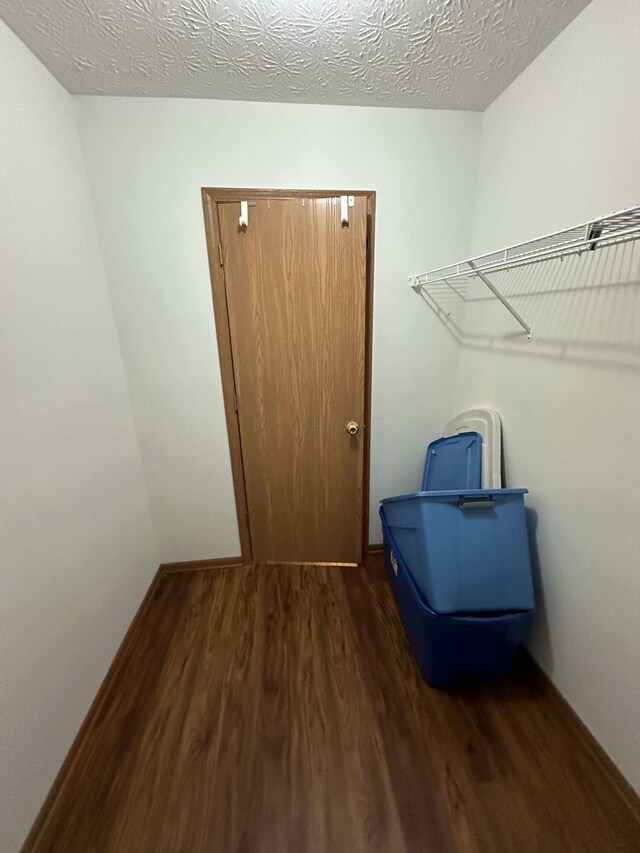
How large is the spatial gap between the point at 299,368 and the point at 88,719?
1.73 meters

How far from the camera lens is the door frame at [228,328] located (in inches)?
60.7

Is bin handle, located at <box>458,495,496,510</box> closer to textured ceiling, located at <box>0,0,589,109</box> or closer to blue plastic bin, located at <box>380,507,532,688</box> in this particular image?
blue plastic bin, located at <box>380,507,532,688</box>

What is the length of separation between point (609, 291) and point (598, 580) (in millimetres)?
935

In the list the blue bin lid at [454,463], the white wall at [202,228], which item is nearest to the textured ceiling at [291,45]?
the white wall at [202,228]

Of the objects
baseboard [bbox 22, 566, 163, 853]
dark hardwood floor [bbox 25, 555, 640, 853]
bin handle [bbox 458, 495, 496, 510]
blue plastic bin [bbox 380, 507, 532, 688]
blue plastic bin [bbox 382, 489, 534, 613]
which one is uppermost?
bin handle [bbox 458, 495, 496, 510]

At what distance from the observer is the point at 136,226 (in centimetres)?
154

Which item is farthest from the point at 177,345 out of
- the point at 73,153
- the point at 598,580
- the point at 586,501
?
the point at 598,580

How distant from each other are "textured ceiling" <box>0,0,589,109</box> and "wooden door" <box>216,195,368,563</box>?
1.36ft

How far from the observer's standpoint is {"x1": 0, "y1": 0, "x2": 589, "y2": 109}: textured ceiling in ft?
3.36

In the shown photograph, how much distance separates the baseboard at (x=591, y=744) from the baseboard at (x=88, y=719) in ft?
5.99

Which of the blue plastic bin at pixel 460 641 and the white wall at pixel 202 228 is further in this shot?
the white wall at pixel 202 228

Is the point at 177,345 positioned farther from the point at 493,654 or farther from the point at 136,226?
the point at 493,654

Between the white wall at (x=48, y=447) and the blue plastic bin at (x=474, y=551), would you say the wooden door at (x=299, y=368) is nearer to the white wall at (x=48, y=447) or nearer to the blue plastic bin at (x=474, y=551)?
the white wall at (x=48, y=447)

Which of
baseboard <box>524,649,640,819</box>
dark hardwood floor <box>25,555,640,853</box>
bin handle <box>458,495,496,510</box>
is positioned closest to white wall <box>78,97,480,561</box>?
bin handle <box>458,495,496,510</box>
